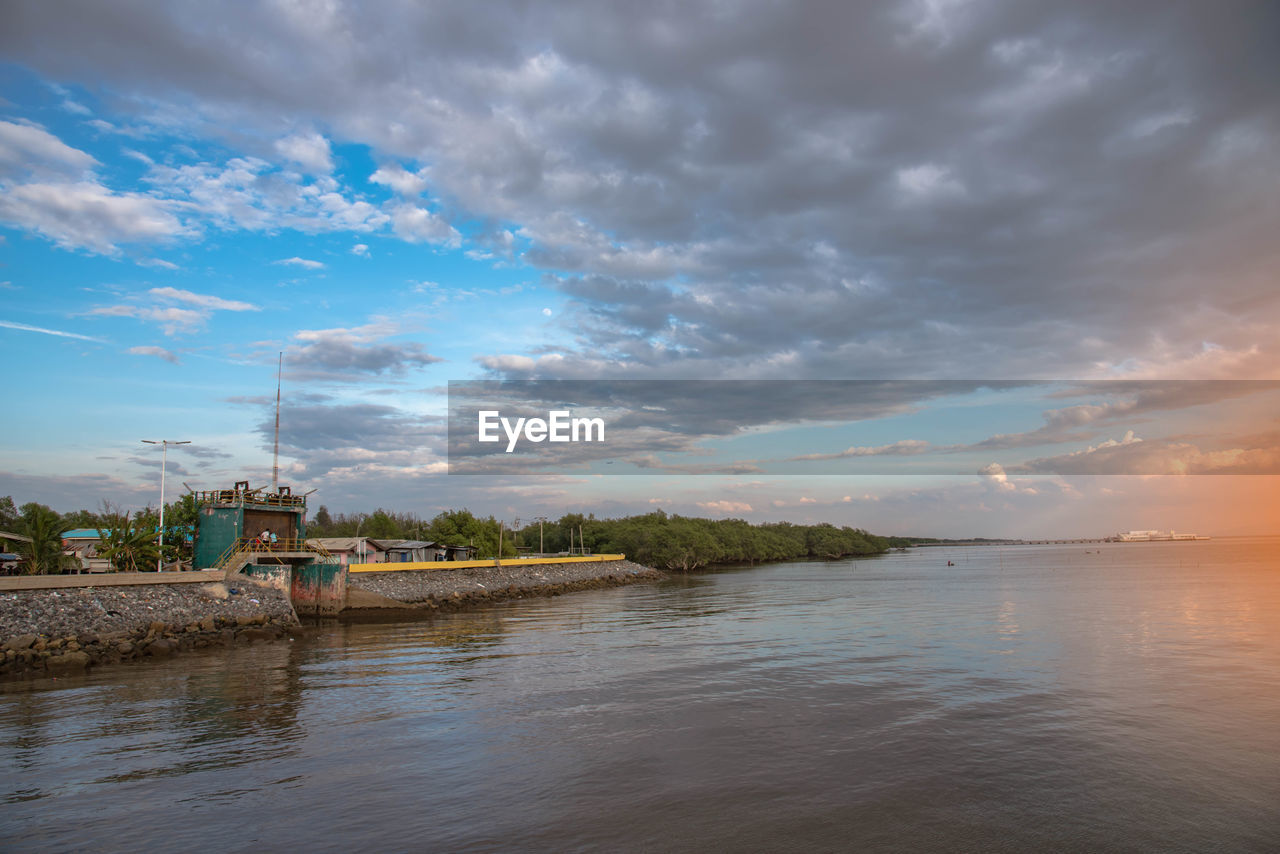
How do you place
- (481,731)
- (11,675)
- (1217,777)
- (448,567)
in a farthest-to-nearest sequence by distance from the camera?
(448,567) → (11,675) → (481,731) → (1217,777)

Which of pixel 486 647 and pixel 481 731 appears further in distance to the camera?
pixel 486 647

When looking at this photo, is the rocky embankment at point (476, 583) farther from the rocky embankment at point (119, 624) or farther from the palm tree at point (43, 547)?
the palm tree at point (43, 547)

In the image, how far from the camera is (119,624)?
3247 centimetres

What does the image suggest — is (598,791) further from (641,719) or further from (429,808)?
(641,719)

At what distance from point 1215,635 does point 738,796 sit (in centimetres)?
3632

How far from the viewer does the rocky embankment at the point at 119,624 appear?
28.1m

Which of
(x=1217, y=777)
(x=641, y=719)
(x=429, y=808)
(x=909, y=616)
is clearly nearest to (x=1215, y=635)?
(x=909, y=616)

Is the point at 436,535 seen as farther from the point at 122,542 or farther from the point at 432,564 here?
the point at 122,542

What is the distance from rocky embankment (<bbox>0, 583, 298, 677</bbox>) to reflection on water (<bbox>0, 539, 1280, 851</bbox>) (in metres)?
2.49

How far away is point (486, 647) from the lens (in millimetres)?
34875

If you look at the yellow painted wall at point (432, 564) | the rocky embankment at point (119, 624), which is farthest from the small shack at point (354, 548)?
the rocky embankment at point (119, 624)

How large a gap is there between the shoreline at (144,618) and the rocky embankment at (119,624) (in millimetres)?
34

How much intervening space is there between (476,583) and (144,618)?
36.5 meters

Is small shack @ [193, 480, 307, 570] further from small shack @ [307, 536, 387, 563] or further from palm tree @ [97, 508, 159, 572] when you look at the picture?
small shack @ [307, 536, 387, 563]
